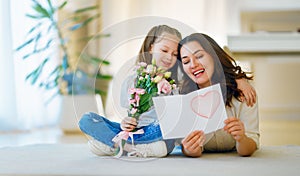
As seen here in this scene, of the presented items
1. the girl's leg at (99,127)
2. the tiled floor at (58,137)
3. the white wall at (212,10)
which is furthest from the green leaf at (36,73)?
the girl's leg at (99,127)

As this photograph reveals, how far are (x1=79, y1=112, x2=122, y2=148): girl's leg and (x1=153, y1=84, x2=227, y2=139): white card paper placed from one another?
0.11m

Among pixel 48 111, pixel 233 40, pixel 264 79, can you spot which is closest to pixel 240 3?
pixel 264 79

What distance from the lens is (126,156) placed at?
1.12 m

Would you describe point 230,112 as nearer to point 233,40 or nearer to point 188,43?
point 188,43

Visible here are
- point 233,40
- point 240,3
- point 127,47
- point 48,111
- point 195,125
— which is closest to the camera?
point 195,125

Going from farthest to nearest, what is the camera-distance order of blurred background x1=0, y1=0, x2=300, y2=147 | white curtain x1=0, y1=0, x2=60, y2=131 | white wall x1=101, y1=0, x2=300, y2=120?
white wall x1=101, y1=0, x2=300, y2=120, white curtain x1=0, y1=0, x2=60, y2=131, blurred background x1=0, y1=0, x2=300, y2=147

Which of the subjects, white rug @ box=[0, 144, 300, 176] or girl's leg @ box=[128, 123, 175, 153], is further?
girl's leg @ box=[128, 123, 175, 153]

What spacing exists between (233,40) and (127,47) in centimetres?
99

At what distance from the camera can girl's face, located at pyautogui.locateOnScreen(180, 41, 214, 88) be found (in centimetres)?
112

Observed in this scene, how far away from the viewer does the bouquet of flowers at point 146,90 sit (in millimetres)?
1106

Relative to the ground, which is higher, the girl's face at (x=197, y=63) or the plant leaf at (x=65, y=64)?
the girl's face at (x=197, y=63)

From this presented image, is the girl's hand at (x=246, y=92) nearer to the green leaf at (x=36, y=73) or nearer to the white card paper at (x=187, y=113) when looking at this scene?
the white card paper at (x=187, y=113)

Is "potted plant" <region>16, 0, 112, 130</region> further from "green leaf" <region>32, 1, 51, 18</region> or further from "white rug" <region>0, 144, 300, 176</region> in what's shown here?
"white rug" <region>0, 144, 300, 176</region>

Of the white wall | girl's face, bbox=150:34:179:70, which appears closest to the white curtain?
the white wall
